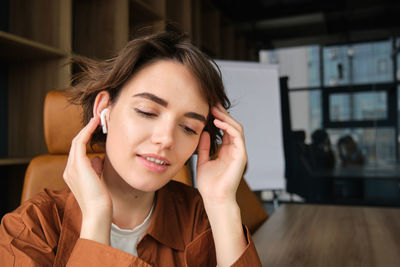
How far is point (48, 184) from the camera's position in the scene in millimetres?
1206

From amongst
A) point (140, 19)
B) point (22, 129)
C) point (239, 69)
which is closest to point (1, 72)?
point (22, 129)

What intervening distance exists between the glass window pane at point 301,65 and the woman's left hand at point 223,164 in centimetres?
337

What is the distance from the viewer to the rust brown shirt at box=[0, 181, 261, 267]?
714mm

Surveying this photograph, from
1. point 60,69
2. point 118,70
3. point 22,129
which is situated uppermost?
point 60,69

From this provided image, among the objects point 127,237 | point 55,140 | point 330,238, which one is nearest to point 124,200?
point 127,237

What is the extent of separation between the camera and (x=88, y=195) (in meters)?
0.77

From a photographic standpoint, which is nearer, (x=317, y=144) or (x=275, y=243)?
(x=275, y=243)

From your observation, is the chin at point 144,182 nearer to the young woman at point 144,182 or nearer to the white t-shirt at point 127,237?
the young woman at point 144,182

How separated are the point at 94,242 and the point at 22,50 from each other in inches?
54.0

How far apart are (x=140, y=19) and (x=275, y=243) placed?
224 cm

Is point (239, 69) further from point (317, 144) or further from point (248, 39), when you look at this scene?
point (248, 39)

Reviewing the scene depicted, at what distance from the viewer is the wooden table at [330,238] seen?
1.06 meters

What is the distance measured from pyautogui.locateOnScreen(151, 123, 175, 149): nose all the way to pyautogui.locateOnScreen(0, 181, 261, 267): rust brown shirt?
25 cm

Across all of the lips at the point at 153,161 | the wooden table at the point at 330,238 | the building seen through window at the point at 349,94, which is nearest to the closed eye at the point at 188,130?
the lips at the point at 153,161
